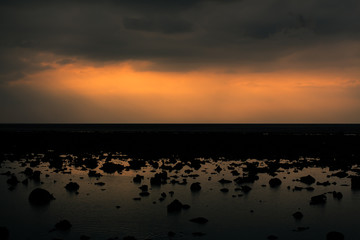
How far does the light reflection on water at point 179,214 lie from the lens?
1516 centimetres

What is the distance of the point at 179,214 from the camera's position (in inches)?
697

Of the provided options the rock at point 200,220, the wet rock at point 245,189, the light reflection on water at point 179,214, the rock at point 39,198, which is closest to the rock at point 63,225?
the light reflection on water at point 179,214

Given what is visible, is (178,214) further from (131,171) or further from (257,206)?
(131,171)

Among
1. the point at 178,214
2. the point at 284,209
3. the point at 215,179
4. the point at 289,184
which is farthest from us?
the point at 215,179

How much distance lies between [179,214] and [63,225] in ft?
17.5

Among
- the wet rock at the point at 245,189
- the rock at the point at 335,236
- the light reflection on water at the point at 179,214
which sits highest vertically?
the wet rock at the point at 245,189

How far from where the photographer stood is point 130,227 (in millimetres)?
15766

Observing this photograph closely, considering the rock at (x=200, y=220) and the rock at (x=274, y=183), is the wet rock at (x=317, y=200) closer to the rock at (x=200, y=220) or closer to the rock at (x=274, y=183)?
the rock at (x=274, y=183)

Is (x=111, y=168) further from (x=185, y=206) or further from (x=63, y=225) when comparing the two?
(x=63, y=225)

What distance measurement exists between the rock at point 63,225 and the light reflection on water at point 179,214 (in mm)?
249

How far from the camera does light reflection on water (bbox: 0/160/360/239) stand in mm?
15164

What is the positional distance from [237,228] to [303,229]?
2.81 m

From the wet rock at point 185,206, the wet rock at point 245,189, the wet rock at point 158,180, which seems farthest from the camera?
the wet rock at point 158,180

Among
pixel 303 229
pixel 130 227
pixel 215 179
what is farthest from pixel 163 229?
pixel 215 179
